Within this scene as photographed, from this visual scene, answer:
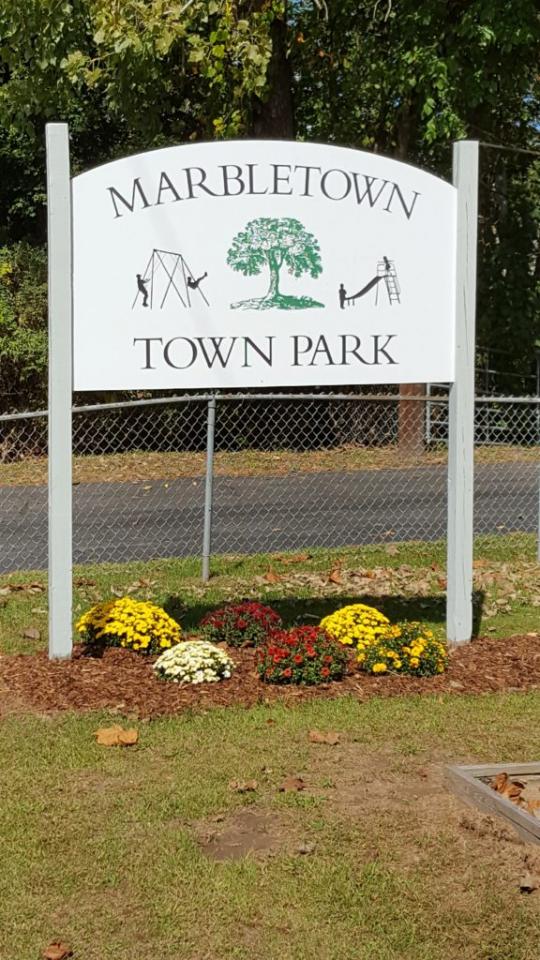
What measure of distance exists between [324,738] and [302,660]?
→ 0.89 meters

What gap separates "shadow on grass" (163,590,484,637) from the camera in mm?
8078

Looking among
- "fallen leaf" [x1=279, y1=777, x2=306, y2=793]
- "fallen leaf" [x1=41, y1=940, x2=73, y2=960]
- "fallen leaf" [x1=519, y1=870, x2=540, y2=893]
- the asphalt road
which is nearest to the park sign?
"fallen leaf" [x1=279, y1=777, x2=306, y2=793]

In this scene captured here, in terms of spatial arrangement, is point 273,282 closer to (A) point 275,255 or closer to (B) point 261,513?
(A) point 275,255

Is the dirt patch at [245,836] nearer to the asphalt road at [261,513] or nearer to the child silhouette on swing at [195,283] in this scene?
the child silhouette on swing at [195,283]

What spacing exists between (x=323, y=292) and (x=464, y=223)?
989mm

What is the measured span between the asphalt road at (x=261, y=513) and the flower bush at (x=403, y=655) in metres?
4.65

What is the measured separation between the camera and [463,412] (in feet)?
23.4

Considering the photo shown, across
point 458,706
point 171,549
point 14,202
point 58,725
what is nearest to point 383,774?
point 458,706

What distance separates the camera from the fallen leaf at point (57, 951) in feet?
11.5

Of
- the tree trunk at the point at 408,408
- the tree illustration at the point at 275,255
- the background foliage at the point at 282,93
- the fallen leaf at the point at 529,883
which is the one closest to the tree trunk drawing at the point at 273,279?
the tree illustration at the point at 275,255

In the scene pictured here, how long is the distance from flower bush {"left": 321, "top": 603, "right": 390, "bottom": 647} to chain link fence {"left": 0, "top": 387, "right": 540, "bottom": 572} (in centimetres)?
271

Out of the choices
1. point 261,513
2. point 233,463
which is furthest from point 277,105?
point 261,513

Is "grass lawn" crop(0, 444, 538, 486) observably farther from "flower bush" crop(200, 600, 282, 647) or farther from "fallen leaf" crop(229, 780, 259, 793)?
"fallen leaf" crop(229, 780, 259, 793)

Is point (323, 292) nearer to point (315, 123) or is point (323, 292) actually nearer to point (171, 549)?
point (171, 549)
